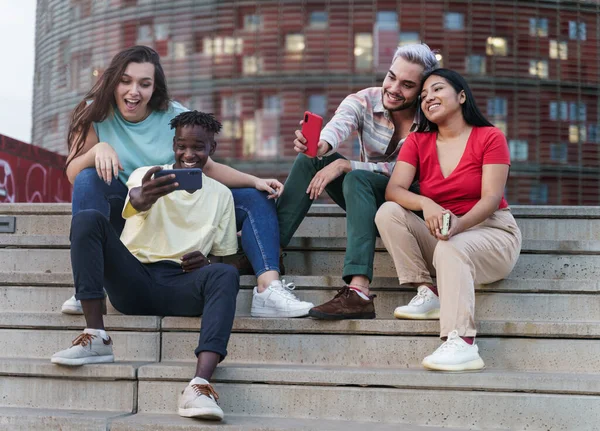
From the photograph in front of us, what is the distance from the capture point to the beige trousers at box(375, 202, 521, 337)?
304cm

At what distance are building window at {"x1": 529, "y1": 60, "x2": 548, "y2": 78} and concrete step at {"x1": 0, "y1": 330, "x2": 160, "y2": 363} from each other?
1850 centimetres

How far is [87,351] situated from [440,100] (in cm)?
188

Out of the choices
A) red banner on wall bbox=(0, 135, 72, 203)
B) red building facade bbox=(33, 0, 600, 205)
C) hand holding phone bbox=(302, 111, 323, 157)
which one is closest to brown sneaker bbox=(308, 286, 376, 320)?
hand holding phone bbox=(302, 111, 323, 157)

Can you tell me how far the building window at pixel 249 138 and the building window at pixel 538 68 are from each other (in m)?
7.48

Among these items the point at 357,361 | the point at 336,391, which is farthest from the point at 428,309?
the point at 336,391

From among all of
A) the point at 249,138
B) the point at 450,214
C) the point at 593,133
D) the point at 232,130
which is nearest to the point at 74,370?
the point at 450,214

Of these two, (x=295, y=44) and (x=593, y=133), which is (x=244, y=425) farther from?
(x=593, y=133)

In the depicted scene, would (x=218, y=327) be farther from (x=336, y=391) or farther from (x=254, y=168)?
(x=254, y=168)

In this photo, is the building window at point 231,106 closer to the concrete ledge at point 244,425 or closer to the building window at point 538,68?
the building window at point 538,68

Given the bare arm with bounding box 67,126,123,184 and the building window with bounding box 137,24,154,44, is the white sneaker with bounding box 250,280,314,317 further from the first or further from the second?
the building window with bounding box 137,24,154,44

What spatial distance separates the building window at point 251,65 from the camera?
66.6 ft

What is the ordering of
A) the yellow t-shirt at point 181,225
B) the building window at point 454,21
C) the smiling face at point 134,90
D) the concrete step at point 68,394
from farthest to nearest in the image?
the building window at point 454,21, the smiling face at point 134,90, the yellow t-shirt at point 181,225, the concrete step at point 68,394

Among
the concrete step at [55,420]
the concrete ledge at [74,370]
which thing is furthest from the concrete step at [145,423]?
the concrete ledge at [74,370]

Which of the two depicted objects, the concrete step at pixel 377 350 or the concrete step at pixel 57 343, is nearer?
the concrete step at pixel 377 350
